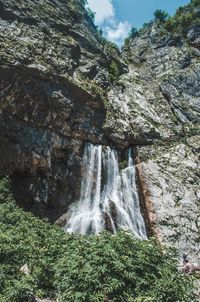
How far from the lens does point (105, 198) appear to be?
26.0m

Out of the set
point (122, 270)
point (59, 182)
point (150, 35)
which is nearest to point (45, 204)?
point (59, 182)

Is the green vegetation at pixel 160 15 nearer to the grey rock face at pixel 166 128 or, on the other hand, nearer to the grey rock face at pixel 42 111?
the grey rock face at pixel 166 128

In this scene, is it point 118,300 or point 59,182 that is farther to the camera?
point 59,182

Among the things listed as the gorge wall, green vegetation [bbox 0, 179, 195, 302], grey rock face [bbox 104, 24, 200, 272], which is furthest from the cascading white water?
green vegetation [bbox 0, 179, 195, 302]

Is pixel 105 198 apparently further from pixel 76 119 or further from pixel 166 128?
pixel 166 128

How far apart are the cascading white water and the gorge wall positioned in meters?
0.72

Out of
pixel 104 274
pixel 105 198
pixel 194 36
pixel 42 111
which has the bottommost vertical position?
pixel 104 274

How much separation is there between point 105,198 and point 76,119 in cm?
600

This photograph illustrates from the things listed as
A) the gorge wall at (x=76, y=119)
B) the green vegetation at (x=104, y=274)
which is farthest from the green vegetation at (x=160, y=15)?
the green vegetation at (x=104, y=274)

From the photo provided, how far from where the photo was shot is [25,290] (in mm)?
10102

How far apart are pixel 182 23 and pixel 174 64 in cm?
1080

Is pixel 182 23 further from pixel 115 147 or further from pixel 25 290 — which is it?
pixel 25 290

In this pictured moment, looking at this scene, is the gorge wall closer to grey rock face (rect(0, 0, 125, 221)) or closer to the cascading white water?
grey rock face (rect(0, 0, 125, 221))

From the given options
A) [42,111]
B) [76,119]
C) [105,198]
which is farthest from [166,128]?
[42,111]
